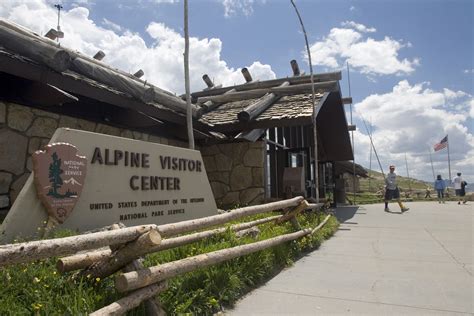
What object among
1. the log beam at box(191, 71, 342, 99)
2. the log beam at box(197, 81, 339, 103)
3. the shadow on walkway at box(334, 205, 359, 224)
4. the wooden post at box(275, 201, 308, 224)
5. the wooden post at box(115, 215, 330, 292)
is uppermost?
the log beam at box(191, 71, 342, 99)

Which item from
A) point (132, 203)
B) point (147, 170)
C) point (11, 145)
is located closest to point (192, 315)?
point (132, 203)

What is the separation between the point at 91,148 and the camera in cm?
528

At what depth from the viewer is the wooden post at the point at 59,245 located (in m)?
2.40

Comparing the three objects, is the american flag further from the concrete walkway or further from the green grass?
the green grass

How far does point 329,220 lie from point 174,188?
15.4 feet

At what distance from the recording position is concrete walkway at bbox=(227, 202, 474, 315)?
402 cm

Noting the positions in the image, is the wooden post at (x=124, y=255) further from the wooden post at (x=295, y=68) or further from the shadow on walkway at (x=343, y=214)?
the wooden post at (x=295, y=68)

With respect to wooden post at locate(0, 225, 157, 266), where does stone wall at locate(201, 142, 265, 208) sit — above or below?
above

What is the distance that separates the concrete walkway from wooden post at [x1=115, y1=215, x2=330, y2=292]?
47 cm

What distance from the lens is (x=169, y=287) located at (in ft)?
12.0

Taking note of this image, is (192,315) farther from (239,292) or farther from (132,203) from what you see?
(132,203)

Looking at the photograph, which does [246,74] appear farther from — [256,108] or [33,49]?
[33,49]

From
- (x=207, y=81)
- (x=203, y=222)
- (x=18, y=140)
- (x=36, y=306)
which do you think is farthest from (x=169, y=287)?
(x=207, y=81)

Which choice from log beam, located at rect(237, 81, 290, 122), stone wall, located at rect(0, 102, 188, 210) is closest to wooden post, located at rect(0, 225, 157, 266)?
stone wall, located at rect(0, 102, 188, 210)
